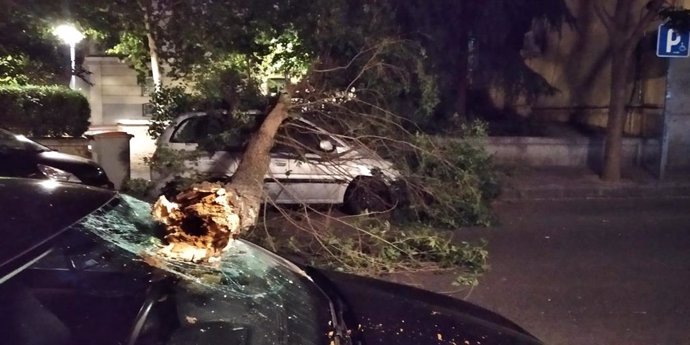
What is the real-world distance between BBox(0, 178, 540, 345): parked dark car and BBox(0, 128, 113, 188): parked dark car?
217 inches

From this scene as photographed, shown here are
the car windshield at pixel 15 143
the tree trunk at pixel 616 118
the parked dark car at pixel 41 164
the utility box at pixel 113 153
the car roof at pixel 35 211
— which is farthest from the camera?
the tree trunk at pixel 616 118

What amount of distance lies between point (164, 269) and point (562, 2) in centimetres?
1464

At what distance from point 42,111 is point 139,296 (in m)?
11.9

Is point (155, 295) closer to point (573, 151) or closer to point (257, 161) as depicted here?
point (257, 161)

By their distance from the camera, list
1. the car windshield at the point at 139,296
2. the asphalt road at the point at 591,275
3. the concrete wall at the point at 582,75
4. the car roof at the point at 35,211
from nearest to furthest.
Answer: the car windshield at the point at 139,296 → the car roof at the point at 35,211 → the asphalt road at the point at 591,275 → the concrete wall at the point at 582,75

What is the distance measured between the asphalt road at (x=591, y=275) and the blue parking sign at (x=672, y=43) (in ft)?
9.21

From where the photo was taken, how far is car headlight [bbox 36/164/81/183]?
8750 mm

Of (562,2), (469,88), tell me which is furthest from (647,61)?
(469,88)

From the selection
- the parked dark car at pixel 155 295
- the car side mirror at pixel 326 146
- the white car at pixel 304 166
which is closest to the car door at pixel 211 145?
the white car at pixel 304 166

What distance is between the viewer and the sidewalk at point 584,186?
42.0 ft

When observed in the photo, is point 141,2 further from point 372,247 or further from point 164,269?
point 164,269

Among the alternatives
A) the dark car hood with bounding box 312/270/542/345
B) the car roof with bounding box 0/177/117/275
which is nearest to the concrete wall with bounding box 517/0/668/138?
the dark car hood with bounding box 312/270/542/345

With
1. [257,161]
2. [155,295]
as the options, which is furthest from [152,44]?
[155,295]

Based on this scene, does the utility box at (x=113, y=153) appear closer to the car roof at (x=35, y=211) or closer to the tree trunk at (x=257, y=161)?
the tree trunk at (x=257, y=161)
